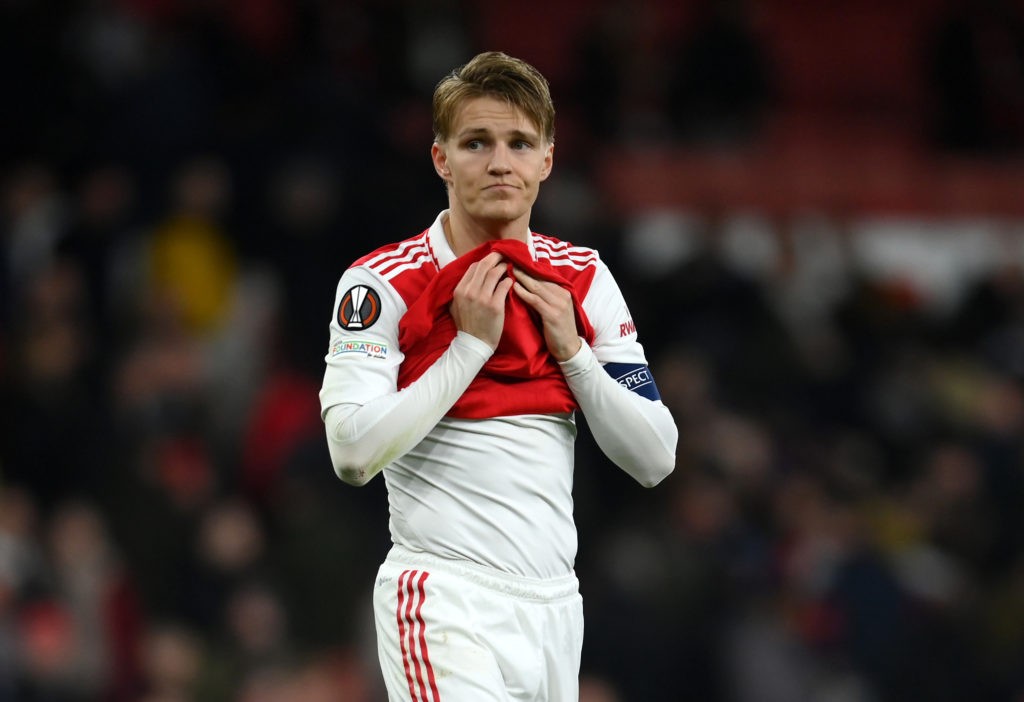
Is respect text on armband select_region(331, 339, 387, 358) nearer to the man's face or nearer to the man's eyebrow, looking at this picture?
the man's face

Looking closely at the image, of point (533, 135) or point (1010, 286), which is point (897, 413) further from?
point (533, 135)

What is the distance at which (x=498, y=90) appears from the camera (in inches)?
133

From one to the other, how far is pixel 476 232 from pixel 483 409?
39 centimetres

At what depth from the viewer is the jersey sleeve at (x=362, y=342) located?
10.8ft

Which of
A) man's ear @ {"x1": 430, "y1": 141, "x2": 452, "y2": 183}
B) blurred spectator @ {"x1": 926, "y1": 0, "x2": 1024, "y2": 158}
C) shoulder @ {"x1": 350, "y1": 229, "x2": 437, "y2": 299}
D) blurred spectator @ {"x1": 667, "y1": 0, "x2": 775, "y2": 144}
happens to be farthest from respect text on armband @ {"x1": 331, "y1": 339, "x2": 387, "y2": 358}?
blurred spectator @ {"x1": 926, "y1": 0, "x2": 1024, "y2": 158}

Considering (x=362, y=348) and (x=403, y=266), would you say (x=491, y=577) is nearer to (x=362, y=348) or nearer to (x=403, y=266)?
(x=362, y=348)

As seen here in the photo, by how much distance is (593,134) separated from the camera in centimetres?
1057

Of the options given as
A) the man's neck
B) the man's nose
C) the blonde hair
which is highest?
the blonde hair

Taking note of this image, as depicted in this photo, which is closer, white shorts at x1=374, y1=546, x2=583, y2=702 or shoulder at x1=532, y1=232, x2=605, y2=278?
white shorts at x1=374, y1=546, x2=583, y2=702

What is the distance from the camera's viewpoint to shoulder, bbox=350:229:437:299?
342cm

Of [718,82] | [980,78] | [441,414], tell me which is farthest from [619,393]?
[980,78]

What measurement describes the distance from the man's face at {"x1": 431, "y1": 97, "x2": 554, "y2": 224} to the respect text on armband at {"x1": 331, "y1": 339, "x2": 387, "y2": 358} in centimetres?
36

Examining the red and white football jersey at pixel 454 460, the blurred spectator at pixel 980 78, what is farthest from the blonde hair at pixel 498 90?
the blurred spectator at pixel 980 78

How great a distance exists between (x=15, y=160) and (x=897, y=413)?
16.4 ft
